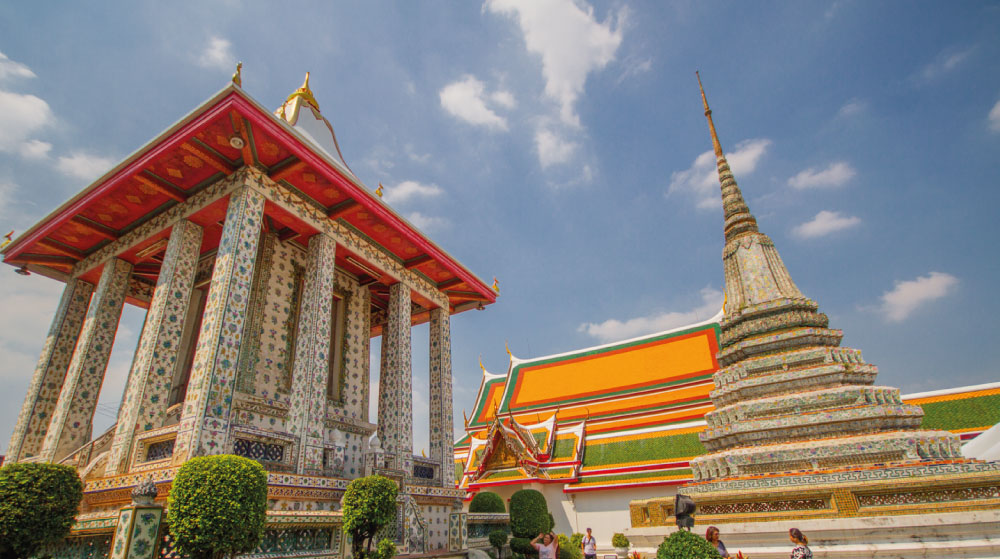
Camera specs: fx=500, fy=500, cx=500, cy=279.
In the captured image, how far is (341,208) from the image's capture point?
992cm

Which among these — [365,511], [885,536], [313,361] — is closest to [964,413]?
[885,536]

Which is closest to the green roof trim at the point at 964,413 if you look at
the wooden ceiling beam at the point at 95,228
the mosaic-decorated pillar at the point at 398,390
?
the mosaic-decorated pillar at the point at 398,390

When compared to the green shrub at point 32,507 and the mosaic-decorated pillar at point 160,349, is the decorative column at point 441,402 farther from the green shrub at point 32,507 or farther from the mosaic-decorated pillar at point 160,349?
the green shrub at point 32,507

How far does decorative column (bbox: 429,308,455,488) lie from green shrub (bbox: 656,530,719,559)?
273 inches

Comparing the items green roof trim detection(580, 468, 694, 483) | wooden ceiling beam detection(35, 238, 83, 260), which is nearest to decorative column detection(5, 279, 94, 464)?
wooden ceiling beam detection(35, 238, 83, 260)

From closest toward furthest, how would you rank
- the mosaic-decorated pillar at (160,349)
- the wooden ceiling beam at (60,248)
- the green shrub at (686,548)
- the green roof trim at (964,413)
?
the green shrub at (686,548) → the mosaic-decorated pillar at (160,349) → the wooden ceiling beam at (60,248) → the green roof trim at (964,413)

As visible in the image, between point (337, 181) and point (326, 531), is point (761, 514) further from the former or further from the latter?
point (337, 181)

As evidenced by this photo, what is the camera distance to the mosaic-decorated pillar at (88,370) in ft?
29.7

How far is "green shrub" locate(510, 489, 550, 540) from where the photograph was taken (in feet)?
35.6

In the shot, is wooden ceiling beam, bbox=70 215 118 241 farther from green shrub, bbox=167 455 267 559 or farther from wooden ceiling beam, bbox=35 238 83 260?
green shrub, bbox=167 455 267 559

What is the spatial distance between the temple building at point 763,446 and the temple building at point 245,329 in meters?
5.13

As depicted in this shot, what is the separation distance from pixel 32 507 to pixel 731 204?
13.1m

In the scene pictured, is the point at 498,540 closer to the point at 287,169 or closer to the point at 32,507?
the point at 32,507

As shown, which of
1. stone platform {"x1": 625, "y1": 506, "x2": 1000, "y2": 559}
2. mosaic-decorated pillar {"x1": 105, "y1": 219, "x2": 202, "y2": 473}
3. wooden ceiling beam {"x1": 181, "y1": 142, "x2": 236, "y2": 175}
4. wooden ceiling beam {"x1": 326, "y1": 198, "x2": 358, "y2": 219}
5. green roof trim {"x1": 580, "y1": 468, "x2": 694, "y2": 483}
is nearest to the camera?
stone platform {"x1": 625, "y1": 506, "x2": 1000, "y2": 559}
